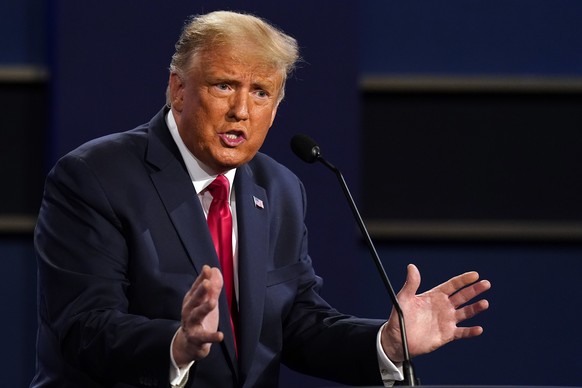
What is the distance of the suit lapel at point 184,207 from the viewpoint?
208 cm

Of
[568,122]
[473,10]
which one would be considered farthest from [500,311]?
[473,10]

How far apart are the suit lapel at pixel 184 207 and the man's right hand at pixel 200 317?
0.78 feet

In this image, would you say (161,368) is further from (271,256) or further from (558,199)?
(558,199)

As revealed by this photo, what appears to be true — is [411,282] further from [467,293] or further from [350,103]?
[350,103]

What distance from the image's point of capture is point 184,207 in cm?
211

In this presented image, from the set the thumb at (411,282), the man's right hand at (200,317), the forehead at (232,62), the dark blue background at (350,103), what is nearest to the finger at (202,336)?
the man's right hand at (200,317)

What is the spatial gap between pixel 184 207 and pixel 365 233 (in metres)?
0.36

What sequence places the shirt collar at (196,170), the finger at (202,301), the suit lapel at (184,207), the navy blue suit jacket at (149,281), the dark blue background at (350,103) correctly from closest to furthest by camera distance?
1. the finger at (202,301)
2. the navy blue suit jacket at (149,281)
3. the suit lapel at (184,207)
4. the shirt collar at (196,170)
5. the dark blue background at (350,103)

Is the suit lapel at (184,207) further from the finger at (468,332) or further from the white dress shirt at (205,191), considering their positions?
the finger at (468,332)

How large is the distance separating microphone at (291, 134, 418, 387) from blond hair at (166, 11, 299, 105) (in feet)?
0.54

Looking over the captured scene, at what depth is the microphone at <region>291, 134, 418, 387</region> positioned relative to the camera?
185 centimetres

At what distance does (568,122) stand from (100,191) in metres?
1.76

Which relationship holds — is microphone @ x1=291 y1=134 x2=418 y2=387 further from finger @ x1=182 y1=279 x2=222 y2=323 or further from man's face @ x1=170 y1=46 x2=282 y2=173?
finger @ x1=182 y1=279 x2=222 y2=323

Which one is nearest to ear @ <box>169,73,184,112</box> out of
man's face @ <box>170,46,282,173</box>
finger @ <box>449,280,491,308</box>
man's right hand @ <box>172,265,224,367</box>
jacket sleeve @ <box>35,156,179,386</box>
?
man's face @ <box>170,46,282,173</box>
